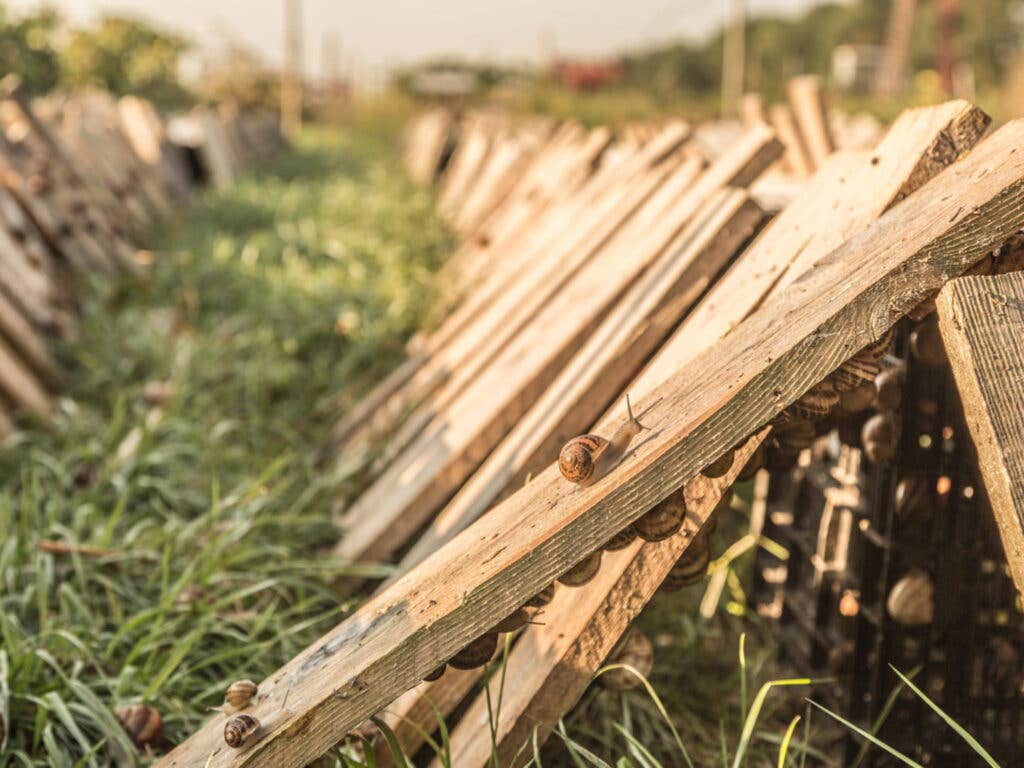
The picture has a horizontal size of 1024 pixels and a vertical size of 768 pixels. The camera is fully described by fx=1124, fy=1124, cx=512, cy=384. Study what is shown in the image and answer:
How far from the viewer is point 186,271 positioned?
512cm

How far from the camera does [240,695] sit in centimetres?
157

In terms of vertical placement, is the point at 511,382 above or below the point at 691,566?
above

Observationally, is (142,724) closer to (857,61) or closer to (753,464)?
(753,464)

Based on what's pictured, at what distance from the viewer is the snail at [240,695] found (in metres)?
1.57

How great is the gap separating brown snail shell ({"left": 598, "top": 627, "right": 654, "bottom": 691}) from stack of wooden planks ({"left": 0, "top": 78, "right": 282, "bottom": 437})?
209cm

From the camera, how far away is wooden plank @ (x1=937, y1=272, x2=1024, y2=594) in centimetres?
131

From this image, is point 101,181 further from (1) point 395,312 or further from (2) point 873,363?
(2) point 873,363

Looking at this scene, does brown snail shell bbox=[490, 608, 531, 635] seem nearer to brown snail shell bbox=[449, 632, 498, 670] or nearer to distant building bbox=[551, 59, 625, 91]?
brown snail shell bbox=[449, 632, 498, 670]

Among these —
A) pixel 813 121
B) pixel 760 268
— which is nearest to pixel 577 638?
pixel 760 268

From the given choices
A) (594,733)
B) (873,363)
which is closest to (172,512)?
(594,733)

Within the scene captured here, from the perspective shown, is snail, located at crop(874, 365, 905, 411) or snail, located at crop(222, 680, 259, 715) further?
snail, located at crop(874, 365, 905, 411)

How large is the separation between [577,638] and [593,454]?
1.16 feet

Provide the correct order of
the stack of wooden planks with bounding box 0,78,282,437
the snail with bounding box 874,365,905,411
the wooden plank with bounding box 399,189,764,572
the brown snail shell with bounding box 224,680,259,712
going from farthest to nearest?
the stack of wooden planks with bounding box 0,78,282,437
the wooden plank with bounding box 399,189,764,572
the snail with bounding box 874,365,905,411
the brown snail shell with bounding box 224,680,259,712

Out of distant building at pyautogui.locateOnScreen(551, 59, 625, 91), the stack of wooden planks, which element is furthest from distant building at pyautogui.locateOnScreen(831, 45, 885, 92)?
the stack of wooden planks
